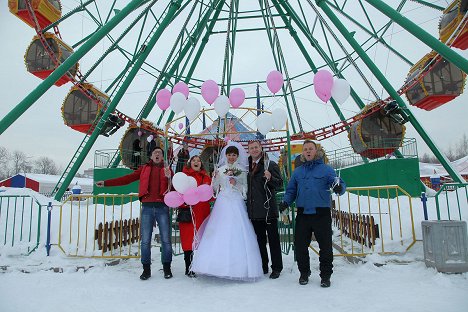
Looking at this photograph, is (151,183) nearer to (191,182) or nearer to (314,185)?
(191,182)

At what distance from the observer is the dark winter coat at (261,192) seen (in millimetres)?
4457

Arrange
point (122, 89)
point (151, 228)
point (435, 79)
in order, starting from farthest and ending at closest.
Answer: point (122, 89), point (435, 79), point (151, 228)

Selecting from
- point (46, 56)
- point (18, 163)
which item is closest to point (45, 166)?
point (18, 163)

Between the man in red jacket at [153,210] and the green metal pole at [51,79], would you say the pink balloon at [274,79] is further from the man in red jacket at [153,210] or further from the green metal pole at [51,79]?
the green metal pole at [51,79]

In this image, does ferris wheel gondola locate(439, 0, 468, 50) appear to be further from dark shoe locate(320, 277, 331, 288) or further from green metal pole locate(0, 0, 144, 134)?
green metal pole locate(0, 0, 144, 134)

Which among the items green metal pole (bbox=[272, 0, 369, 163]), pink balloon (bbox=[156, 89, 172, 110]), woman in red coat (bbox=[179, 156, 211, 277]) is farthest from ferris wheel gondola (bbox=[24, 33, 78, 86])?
woman in red coat (bbox=[179, 156, 211, 277])

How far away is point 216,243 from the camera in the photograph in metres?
4.30

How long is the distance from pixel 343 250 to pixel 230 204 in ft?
8.32

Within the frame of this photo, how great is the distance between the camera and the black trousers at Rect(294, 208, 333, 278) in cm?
409

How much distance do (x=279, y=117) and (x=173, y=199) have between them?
2.30 m

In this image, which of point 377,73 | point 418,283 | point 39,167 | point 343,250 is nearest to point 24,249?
point 343,250

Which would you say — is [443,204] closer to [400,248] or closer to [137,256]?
[400,248]

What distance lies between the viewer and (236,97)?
6.20 m

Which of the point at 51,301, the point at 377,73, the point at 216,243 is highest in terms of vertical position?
the point at 377,73
